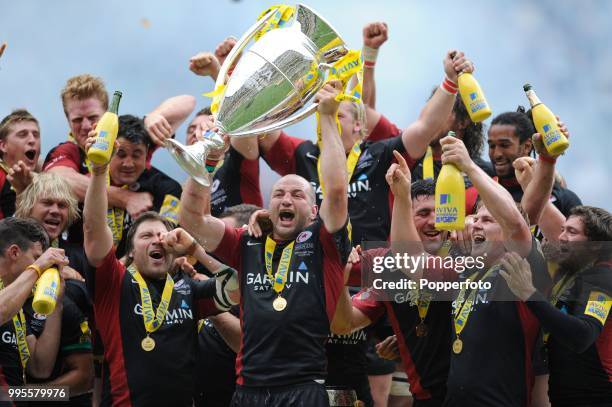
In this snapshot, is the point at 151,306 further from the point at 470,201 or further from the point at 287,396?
the point at 470,201

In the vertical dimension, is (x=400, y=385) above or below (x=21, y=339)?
below

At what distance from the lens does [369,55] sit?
734 cm

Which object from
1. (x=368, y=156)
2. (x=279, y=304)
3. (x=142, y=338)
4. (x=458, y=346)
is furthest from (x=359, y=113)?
(x=142, y=338)

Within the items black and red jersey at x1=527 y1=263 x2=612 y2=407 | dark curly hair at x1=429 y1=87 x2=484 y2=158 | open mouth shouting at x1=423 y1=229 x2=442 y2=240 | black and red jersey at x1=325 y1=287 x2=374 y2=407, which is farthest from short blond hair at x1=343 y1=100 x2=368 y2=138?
black and red jersey at x1=527 y1=263 x2=612 y2=407

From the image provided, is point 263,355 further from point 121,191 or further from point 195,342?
point 121,191

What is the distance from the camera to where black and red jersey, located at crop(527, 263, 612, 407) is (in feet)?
17.3

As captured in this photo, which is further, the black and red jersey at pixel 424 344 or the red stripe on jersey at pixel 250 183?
the red stripe on jersey at pixel 250 183

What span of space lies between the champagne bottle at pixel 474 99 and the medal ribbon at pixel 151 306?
202 cm

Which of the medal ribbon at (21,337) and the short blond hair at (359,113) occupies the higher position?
the short blond hair at (359,113)

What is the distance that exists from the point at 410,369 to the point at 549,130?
4.96 feet

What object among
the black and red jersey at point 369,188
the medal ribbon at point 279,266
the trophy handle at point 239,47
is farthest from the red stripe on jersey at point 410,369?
the trophy handle at point 239,47

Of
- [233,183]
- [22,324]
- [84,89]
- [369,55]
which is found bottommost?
[22,324]

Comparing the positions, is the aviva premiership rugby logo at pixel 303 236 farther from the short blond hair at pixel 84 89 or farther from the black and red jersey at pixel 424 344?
the short blond hair at pixel 84 89

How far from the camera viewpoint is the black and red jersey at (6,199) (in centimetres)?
693
